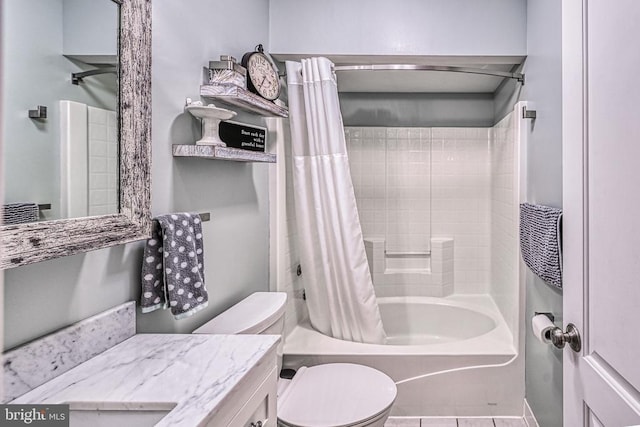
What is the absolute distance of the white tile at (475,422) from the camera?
2.29 meters

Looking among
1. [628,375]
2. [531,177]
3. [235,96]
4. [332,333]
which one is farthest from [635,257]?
[332,333]

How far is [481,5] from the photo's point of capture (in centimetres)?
238

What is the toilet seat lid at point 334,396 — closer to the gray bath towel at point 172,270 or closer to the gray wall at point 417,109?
the gray bath towel at point 172,270

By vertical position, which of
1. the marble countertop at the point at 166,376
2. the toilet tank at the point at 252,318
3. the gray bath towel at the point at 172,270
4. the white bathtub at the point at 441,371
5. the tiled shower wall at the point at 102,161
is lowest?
the white bathtub at the point at 441,371

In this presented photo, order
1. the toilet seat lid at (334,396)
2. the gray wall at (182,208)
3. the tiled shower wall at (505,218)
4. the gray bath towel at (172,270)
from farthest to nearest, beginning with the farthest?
1. the tiled shower wall at (505,218)
2. the toilet seat lid at (334,396)
3. the gray bath towel at (172,270)
4. the gray wall at (182,208)

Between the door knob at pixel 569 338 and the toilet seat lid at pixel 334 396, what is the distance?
84 cm

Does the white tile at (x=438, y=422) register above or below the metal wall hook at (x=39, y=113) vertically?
below

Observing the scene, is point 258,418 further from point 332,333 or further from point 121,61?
point 332,333

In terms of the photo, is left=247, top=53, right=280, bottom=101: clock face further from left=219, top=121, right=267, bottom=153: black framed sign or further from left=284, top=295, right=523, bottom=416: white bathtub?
left=284, top=295, right=523, bottom=416: white bathtub

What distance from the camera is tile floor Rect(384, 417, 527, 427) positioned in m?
2.29

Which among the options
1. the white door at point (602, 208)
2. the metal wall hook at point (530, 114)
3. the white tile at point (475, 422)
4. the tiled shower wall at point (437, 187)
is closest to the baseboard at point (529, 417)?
the white tile at point (475, 422)

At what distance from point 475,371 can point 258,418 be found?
1.59 meters

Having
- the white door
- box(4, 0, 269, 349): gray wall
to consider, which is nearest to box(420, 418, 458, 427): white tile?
box(4, 0, 269, 349): gray wall

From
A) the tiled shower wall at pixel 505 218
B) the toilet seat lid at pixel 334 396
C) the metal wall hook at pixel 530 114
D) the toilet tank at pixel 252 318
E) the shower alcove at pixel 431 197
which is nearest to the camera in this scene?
the toilet tank at pixel 252 318
